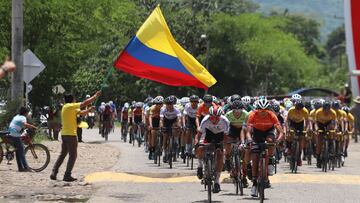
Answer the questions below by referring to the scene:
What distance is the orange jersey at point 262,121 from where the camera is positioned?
16156 mm

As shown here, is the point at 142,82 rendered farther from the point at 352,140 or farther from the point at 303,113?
the point at 303,113

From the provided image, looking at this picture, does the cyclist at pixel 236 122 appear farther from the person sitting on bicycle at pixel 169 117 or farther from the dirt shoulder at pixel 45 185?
the person sitting on bicycle at pixel 169 117

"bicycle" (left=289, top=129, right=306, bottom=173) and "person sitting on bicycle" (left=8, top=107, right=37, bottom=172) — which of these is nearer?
"person sitting on bicycle" (left=8, top=107, right=37, bottom=172)

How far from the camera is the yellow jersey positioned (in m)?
19.5

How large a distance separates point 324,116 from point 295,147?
5.40ft

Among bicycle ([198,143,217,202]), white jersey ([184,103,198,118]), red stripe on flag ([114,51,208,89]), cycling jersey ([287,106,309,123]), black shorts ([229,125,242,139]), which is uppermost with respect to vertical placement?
red stripe on flag ([114,51,208,89])

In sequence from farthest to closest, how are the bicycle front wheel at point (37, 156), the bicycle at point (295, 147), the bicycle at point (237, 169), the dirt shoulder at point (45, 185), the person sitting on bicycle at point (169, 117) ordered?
1. the person sitting on bicycle at point (169, 117)
2. the bicycle at point (295, 147)
3. the bicycle front wheel at point (37, 156)
4. the bicycle at point (237, 169)
5. the dirt shoulder at point (45, 185)

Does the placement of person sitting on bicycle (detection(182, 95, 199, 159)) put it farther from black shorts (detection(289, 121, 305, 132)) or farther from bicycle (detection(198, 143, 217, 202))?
bicycle (detection(198, 143, 217, 202))

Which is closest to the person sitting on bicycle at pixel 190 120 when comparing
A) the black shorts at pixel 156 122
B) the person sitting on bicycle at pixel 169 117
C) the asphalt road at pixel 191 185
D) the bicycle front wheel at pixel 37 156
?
the person sitting on bicycle at pixel 169 117

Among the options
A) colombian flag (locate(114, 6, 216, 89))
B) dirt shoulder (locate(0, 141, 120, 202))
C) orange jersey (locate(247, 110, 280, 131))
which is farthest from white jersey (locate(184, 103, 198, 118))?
orange jersey (locate(247, 110, 280, 131))

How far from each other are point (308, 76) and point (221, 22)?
85.8 feet

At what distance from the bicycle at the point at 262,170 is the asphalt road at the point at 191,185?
2.56 feet

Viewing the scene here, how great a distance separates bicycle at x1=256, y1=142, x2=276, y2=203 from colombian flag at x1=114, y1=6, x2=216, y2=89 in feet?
12.3

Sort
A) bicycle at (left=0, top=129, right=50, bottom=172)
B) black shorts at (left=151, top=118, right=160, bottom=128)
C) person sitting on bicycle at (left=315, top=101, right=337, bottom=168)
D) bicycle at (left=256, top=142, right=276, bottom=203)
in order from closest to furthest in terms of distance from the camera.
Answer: bicycle at (left=256, top=142, right=276, bottom=203)
bicycle at (left=0, top=129, right=50, bottom=172)
person sitting on bicycle at (left=315, top=101, right=337, bottom=168)
black shorts at (left=151, top=118, right=160, bottom=128)
